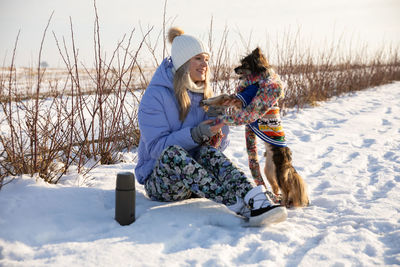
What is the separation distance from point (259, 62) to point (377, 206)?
1180mm

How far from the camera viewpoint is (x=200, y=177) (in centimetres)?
199

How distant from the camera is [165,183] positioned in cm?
212

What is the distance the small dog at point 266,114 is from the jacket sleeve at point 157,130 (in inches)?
10.1

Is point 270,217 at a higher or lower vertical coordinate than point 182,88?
lower

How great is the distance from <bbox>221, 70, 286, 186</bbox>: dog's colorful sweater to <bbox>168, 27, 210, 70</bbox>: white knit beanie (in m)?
0.36

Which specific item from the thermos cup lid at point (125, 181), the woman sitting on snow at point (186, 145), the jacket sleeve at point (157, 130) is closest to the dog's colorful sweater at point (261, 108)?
the woman sitting on snow at point (186, 145)

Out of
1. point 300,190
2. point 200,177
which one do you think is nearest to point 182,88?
point 200,177

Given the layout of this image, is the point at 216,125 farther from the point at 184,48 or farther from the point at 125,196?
the point at 125,196

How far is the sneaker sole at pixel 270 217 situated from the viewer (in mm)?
1825

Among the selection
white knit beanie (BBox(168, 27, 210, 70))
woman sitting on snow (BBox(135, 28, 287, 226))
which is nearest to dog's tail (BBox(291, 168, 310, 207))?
woman sitting on snow (BBox(135, 28, 287, 226))

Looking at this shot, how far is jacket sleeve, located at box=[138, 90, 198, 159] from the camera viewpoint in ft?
6.88

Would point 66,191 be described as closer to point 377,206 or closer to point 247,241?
point 247,241

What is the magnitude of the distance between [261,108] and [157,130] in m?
0.64

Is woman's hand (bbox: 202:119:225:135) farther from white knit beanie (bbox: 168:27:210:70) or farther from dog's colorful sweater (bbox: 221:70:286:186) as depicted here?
white knit beanie (bbox: 168:27:210:70)
